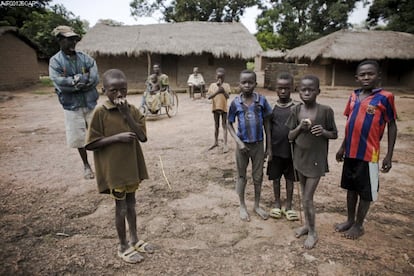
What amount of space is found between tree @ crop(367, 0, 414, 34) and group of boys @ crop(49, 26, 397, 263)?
21.2 meters

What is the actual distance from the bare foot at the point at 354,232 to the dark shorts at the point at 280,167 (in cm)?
64

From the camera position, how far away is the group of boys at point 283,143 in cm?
209

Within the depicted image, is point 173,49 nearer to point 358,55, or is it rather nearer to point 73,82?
point 358,55

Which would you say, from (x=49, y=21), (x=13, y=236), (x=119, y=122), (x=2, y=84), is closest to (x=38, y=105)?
(x=2, y=84)

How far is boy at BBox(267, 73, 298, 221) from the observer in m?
2.67

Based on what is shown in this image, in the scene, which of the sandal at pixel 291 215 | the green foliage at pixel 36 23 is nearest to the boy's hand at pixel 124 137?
the sandal at pixel 291 215

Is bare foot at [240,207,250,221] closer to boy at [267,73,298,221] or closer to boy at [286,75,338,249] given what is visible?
boy at [267,73,298,221]

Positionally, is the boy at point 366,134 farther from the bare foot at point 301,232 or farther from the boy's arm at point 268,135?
the boy's arm at point 268,135

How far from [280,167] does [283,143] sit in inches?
10.1

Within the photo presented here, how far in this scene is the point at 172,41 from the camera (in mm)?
16031

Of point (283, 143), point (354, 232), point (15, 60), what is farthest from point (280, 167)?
point (15, 60)

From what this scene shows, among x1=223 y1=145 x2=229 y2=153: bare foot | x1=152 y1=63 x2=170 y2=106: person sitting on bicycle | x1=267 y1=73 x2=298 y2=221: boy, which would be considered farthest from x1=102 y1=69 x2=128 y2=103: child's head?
x1=152 y1=63 x2=170 y2=106: person sitting on bicycle

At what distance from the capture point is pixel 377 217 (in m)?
2.96

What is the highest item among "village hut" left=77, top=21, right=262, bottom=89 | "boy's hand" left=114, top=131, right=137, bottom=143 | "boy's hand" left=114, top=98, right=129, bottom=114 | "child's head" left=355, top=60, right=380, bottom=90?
"village hut" left=77, top=21, right=262, bottom=89
